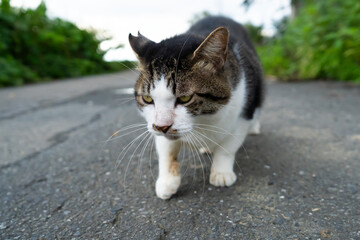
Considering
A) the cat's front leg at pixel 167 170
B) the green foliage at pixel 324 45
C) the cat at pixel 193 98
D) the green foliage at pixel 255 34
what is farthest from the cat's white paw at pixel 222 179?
the green foliage at pixel 255 34

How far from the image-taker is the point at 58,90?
219 inches

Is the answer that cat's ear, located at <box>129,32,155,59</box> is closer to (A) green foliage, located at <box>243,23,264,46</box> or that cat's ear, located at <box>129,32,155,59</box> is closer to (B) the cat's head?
(B) the cat's head

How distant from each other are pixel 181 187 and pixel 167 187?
177 millimetres

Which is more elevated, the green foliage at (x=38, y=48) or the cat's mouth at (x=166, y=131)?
the green foliage at (x=38, y=48)

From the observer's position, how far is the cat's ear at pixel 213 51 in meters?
1.52

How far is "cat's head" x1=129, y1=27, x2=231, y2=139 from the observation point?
1476 mm

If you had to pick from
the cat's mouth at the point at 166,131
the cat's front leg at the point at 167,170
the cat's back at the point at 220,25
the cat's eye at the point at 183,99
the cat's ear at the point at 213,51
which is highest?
the cat's back at the point at 220,25

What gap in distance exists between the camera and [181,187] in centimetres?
182

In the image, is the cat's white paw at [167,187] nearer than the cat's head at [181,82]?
No

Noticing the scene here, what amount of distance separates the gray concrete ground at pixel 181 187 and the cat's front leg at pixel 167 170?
62 mm

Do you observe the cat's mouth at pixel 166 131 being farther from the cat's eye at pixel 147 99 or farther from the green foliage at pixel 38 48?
the green foliage at pixel 38 48

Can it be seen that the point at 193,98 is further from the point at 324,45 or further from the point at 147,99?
the point at 324,45

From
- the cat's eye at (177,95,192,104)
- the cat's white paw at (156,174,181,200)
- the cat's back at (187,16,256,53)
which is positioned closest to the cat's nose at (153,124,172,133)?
the cat's eye at (177,95,192,104)

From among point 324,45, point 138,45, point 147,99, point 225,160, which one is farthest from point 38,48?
point 225,160
